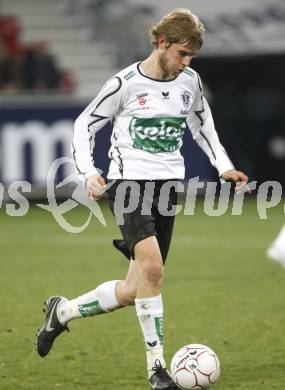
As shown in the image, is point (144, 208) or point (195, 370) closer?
point (195, 370)

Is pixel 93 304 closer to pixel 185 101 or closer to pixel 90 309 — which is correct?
pixel 90 309

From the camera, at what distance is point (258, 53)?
18703mm

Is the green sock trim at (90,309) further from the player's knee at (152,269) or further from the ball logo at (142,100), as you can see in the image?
the ball logo at (142,100)

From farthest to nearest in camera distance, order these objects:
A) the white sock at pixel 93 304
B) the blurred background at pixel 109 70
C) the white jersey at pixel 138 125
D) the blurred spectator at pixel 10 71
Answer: the blurred spectator at pixel 10 71, the blurred background at pixel 109 70, the white sock at pixel 93 304, the white jersey at pixel 138 125

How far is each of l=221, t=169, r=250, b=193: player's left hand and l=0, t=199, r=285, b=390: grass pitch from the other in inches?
40.4

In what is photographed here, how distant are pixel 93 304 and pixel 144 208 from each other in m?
0.72

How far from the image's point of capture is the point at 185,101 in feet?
20.5

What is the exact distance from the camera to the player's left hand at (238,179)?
20.4 ft

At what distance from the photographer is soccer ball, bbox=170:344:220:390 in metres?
5.80

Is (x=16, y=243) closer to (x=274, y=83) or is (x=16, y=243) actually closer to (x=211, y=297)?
(x=211, y=297)

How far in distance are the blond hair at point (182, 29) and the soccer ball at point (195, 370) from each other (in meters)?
1.60

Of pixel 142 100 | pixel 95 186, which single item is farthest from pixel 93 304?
pixel 142 100

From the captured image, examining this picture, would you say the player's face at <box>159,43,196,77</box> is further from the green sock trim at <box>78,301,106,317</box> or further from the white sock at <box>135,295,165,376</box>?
the green sock trim at <box>78,301,106,317</box>

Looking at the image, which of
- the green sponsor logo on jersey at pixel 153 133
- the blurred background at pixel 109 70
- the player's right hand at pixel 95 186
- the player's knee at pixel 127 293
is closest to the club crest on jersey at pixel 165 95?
the green sponsor logo on jersey at pixel 153 133
